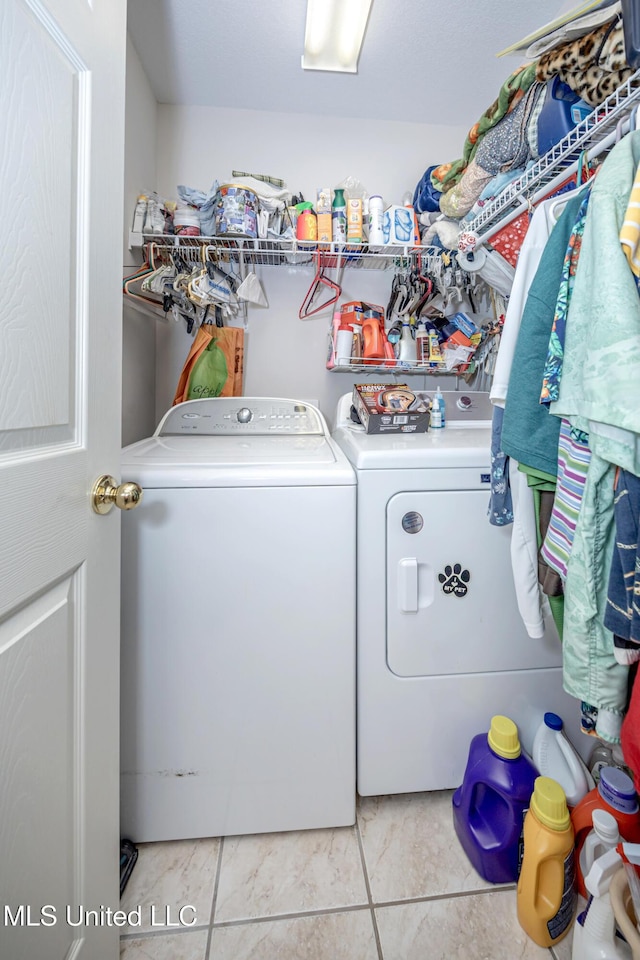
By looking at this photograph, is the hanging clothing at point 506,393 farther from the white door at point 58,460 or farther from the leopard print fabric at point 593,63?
the white door at point 58,460

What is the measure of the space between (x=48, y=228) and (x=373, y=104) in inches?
79.4

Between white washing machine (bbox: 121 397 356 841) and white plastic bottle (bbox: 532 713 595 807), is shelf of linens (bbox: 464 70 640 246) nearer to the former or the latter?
white washing machine (bbox: 121 397 356 841)

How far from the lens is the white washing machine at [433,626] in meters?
1.07

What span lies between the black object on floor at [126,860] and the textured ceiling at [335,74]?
270 centimetres

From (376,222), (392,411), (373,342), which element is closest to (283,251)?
(376,222)

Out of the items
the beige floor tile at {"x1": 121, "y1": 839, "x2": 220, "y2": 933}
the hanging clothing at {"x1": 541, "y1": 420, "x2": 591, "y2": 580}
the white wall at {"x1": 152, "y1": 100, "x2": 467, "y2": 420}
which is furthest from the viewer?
the white wall at {"x1": 152, "y1": 100, "x2": 467, "y2": 420}

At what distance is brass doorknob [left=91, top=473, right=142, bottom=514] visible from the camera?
72 centimetres

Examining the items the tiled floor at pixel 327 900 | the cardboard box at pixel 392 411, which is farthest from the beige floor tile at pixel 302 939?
the cardboard box at pixel 392 411

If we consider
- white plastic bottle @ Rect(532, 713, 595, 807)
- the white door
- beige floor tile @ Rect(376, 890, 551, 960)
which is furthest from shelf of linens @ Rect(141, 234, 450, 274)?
beige floor tile @ Rect(376, 890, 551, 960)

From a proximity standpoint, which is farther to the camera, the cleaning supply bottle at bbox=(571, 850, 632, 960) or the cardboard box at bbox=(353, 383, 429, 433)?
the cardboard box at bbox=(353, 383, 429, 433)

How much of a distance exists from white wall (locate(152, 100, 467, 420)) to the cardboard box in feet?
1.92

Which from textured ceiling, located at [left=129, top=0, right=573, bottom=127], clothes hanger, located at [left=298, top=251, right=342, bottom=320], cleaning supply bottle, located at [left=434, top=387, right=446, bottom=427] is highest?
textured ceiling, located at [left=129, top=0, right=573, bottom=127]

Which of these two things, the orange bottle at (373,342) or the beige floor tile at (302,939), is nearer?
the beige floor tile at (302,939)

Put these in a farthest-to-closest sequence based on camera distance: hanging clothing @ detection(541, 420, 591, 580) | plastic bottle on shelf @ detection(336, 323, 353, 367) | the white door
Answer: plastic bottle on shelf @ detection(336, 323, 353, 367)
hanging clothing @ detection(541, 420, 591, 580)
the white door
